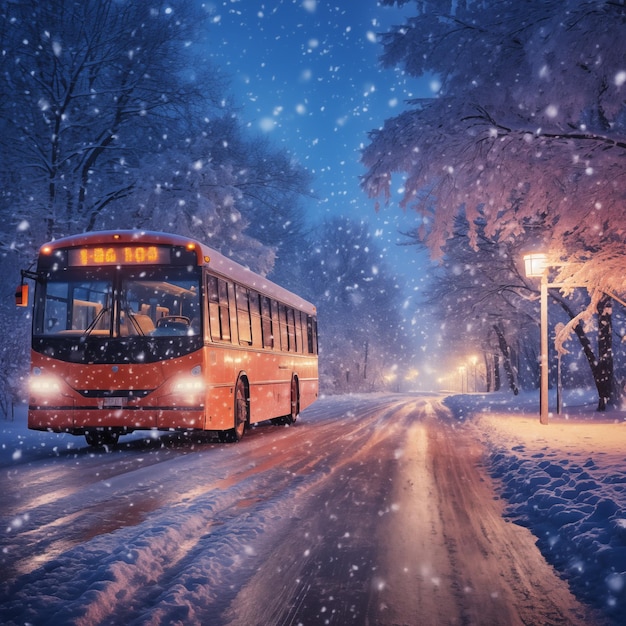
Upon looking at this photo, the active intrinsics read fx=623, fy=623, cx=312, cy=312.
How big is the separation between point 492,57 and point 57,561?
9.14m

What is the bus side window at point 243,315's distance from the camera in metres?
13.0

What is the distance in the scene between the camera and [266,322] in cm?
1517

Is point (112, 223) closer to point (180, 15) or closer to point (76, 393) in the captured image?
point (180, 15)

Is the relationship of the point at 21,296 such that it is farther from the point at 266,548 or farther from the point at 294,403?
the point at 294,403

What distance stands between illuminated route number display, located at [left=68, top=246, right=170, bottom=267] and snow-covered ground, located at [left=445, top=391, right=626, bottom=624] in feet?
21.8

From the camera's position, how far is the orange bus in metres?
10.6

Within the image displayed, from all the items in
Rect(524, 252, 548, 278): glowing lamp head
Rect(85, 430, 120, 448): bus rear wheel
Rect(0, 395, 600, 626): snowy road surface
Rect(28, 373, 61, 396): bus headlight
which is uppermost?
Rect(524, 252, 548, 278): glowing lamp head

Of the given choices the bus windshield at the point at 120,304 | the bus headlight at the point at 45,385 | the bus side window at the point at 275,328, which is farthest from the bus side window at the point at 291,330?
the bus headlight at the point at 45,385

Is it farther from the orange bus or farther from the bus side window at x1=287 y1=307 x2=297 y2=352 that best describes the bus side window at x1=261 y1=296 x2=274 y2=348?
the orange bus

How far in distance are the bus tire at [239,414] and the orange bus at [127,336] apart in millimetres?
762

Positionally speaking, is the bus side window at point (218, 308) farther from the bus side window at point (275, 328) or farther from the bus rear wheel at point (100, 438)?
the bus side window at point (275, 328)

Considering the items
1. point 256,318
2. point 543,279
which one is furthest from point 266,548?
point 543,279

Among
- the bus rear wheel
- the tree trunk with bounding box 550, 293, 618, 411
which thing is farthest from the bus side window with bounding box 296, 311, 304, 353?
the tree trunk with bounding box 550, 293, 618, 411

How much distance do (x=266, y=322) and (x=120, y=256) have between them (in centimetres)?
488
